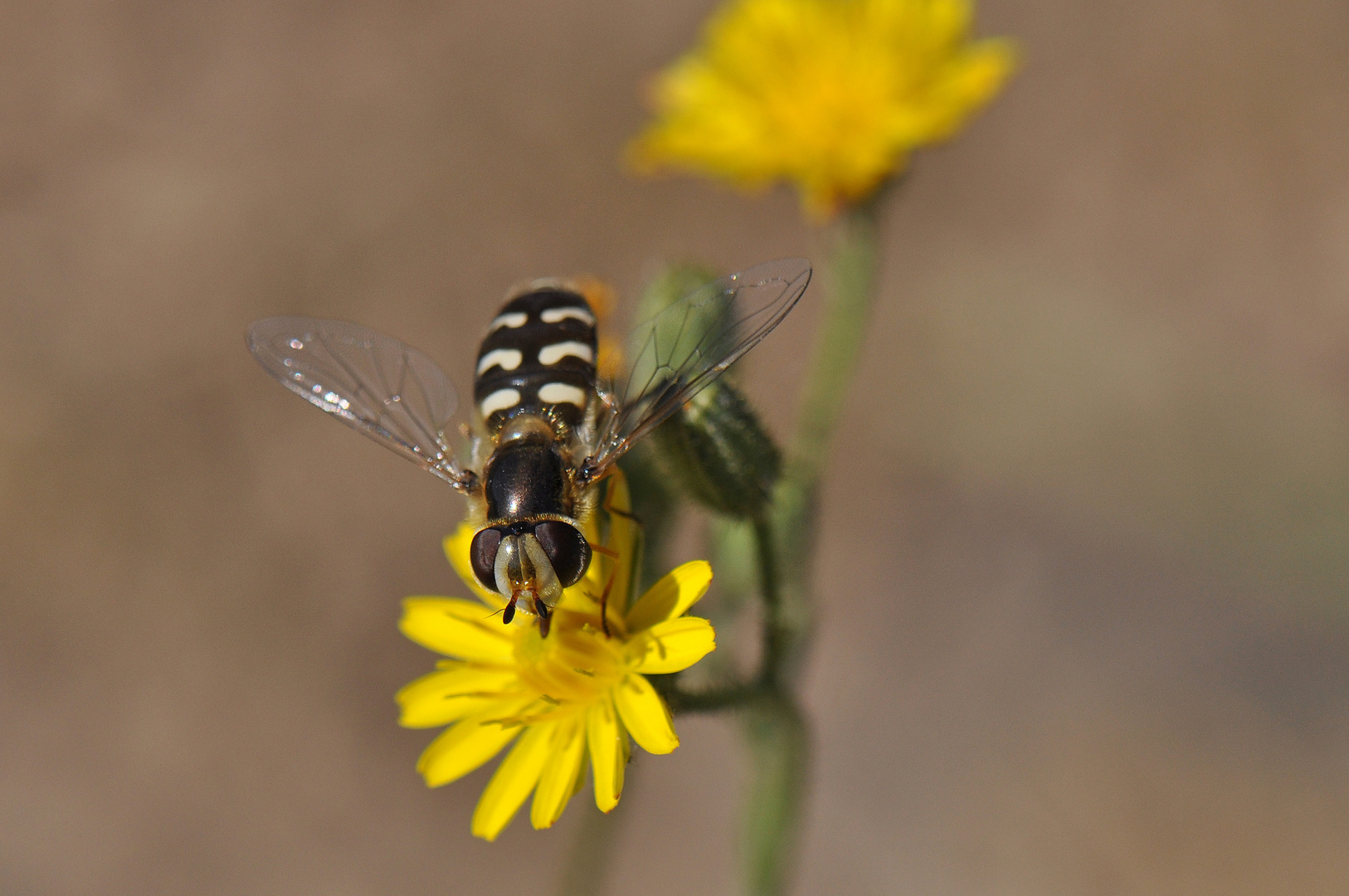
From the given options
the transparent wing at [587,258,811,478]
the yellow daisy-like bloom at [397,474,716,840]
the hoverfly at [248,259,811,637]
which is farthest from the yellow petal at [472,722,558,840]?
the transparent wing at [587,258,811,478]

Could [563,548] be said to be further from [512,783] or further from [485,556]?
[512,783]

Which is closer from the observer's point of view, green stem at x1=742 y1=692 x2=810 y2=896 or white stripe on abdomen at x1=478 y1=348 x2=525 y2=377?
white stripe on abdomen at x1=478 y1=348 x2=525 y2=377

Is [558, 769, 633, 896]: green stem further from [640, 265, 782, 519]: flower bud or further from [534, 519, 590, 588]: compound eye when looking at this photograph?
[534, 519, 590, 588]: compound eye

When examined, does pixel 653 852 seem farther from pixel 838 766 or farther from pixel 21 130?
pixel 21 130

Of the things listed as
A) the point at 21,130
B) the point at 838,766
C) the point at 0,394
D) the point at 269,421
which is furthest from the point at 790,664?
the point at 21,130

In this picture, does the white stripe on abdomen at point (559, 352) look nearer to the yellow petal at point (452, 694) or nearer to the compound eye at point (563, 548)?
the compound eye at point (563, 548)

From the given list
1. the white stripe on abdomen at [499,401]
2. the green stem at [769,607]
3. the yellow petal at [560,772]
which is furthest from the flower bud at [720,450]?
the yellow petal at [560,772]

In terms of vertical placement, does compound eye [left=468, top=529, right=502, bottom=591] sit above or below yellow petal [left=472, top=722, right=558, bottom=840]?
above
